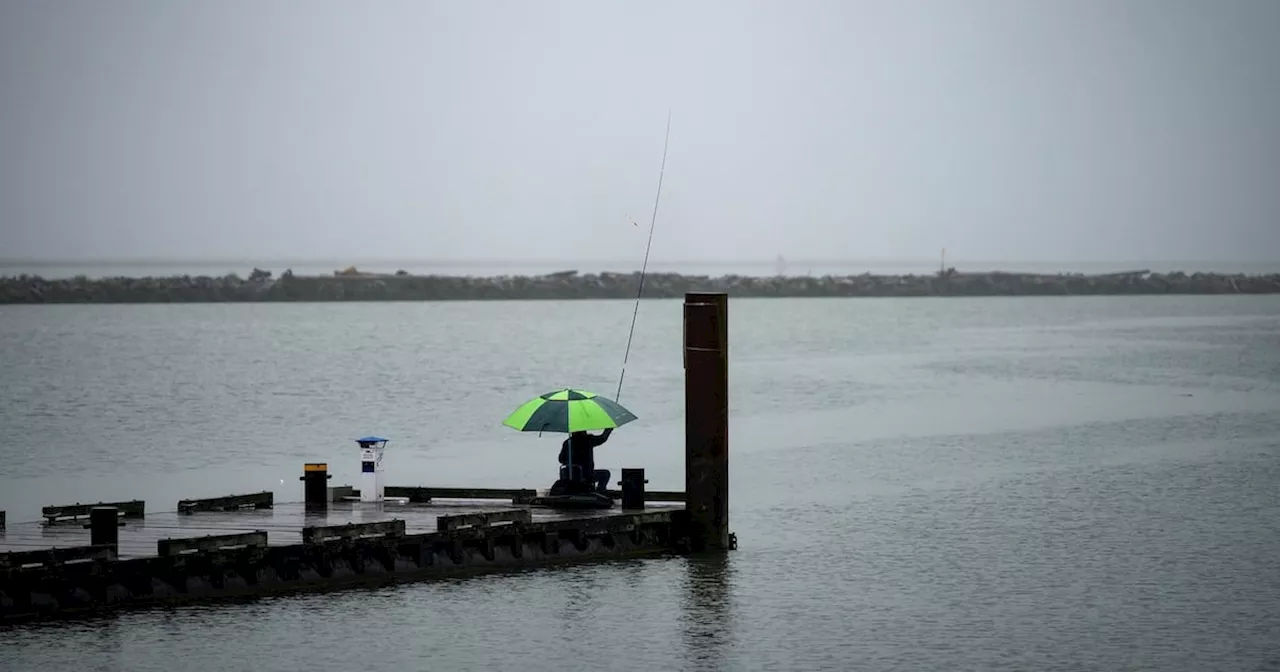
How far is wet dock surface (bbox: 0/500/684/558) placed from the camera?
59.4 ft

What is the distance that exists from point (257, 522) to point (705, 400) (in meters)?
5.08

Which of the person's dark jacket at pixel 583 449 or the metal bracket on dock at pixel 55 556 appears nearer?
the metal bracket on dock at pixel 55 556

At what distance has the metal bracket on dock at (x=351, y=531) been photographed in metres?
18.1

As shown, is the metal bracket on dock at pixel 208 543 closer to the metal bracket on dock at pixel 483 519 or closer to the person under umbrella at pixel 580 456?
the metal bracket on dock at pixel 483 519

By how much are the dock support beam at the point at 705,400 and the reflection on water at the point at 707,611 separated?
2.26 feet

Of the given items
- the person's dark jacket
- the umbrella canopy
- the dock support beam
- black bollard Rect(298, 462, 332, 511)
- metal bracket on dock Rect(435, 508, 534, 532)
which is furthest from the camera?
the person's dark jacket

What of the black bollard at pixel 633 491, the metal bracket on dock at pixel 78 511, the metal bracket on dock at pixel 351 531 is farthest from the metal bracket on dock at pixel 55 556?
the black bollard at pixel 633 491

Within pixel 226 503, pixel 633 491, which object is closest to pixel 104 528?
pixel 226 503

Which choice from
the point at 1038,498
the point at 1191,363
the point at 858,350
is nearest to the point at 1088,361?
the point at 1191,363

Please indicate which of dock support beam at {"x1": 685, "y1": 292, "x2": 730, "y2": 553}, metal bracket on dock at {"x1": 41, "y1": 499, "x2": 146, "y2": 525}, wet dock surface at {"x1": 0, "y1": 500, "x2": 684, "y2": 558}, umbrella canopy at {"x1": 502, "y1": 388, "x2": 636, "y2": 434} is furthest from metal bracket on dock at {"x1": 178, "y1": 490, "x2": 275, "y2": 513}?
dock support beam at {"x1": 685, "y1": 292, "x2": 730, "y2": 553}

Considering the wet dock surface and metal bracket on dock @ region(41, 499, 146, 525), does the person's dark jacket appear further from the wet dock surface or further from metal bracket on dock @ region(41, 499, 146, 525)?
metal bracket on dock @ region(41, 499, 146, 525)

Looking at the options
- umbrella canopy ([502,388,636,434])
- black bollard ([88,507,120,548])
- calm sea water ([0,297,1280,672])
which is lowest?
calm sea water ([0,297,1280,672])

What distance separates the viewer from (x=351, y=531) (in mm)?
18469

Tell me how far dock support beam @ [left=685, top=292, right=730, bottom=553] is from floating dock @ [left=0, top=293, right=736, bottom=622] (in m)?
0.02
